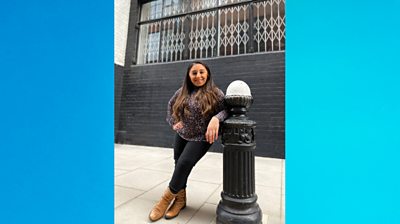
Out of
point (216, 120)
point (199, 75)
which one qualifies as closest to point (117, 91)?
point (199, 75)

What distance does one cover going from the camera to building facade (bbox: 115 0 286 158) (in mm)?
4734

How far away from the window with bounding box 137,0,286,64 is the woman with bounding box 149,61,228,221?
3774 millimetres

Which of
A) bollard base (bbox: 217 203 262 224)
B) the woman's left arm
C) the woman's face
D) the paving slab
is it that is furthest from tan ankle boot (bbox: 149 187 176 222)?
the woman's face

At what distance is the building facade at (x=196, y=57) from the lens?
4734 millimetres

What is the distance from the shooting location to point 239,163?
168 centimetres

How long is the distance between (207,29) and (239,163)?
4.96 metres

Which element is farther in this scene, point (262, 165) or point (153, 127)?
point (153, 127)

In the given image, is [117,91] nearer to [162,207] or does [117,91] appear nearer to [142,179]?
[142,179]

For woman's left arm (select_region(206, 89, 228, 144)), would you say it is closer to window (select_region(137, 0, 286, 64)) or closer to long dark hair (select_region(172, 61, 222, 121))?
long dark hair (select_region(172, 61, 222, 121))

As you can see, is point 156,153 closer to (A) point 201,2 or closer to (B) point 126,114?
(B) point 126,114

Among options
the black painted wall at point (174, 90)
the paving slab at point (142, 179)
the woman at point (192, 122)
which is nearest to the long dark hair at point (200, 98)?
the woman at point (192, 122)

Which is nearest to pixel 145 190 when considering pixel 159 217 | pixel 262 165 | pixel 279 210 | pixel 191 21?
pixel 159 217

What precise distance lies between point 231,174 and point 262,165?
2.37 metres

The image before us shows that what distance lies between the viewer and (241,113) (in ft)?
5.70
